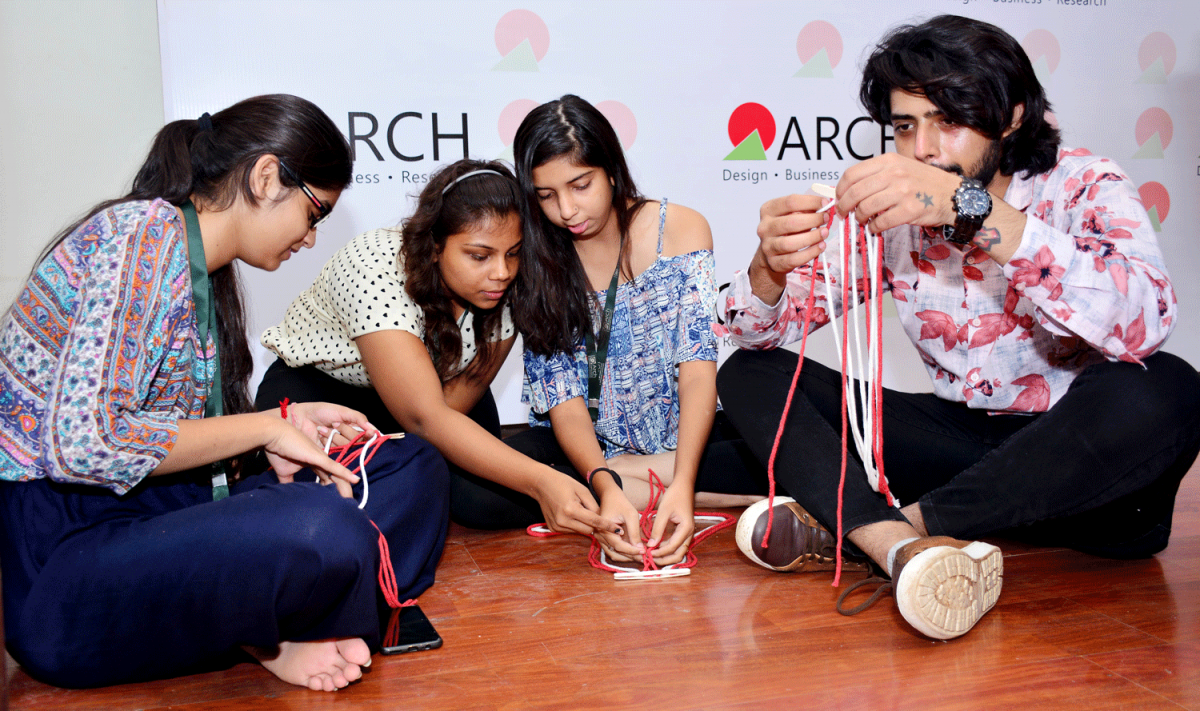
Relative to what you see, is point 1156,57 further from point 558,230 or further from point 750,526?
point 750,526

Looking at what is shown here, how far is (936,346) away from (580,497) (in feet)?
2.34

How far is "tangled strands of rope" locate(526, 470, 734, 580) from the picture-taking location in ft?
5.37

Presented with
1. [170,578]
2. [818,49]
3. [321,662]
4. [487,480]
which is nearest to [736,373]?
[487,480]

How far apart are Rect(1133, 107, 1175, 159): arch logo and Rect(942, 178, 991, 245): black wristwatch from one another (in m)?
2.64

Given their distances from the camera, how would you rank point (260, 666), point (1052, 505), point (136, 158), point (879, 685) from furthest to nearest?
point (136, 158)
point (1052, 505)
point (260, 666)
point (879, 685)

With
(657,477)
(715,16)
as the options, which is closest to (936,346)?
(657,477)

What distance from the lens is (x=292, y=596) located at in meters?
1.15

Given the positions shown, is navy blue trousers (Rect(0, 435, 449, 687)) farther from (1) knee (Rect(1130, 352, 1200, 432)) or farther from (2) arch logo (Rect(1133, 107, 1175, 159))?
(2) arch logo (Rect(1133, 107, 1175, 159))

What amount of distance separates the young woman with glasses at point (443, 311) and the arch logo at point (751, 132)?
4.73ft

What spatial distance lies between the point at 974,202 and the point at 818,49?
2046mm

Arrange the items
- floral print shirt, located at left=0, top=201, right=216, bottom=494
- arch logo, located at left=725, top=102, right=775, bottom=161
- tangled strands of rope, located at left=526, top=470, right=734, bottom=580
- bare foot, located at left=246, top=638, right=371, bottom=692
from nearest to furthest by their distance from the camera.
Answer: floral print shirt, located at left=0, top=201, right=216, bottom=494
bare foot, located at left=246, top=638, right=371, bottom=692
tangled strands of rope, located at left=526, top=470, right=734, bottom=580
arch logo, located at left=725, top=102, right=775, bottom=161

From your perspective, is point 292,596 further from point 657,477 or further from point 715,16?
point 715,16

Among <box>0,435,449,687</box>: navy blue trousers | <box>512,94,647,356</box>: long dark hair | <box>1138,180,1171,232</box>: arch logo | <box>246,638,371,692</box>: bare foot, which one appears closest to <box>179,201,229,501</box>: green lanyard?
<box>0,435,449,687</box>: navy blue trousers

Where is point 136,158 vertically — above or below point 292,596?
above
